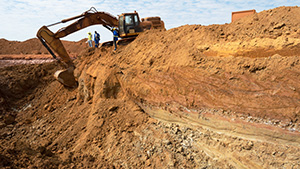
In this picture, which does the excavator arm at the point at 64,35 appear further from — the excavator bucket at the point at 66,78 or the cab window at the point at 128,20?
the cab window at the point at 128,20

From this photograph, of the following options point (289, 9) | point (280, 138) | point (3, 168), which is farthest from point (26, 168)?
point (289, 9)

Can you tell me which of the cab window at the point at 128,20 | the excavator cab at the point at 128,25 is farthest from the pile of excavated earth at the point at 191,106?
the cab window at the point at 128,20

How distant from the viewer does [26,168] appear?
4.48 metres

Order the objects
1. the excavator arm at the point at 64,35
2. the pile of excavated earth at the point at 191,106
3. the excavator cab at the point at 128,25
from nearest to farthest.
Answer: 1. the pile of excavated earth at the point at 191,106
2. the excavator arm at the point at 64,35
3. the excavator cab at the point at 128,25

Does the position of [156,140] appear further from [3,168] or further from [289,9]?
[289,9]

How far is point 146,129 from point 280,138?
10.2 ft

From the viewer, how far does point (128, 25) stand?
34.2 ft

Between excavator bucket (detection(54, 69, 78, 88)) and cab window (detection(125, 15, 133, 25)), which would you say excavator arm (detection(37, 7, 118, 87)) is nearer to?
excavator bucket (detection(54, 69, 78, 88))

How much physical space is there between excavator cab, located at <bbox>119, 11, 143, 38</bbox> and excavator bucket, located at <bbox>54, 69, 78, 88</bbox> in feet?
10.2

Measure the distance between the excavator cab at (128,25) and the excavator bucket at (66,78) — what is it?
3121 mm

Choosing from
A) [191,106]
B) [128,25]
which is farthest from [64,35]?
[191,106]

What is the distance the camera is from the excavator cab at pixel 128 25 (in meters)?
10.4

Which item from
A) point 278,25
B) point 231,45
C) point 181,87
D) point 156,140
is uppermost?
point 278,25

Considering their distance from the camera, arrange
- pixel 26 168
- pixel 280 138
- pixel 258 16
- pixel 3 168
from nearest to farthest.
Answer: pixel 280 138, pixel 3 168, pixel 26 168, pixel 258 16
